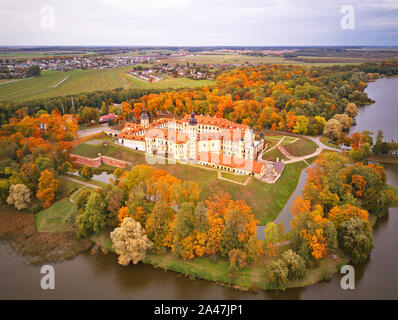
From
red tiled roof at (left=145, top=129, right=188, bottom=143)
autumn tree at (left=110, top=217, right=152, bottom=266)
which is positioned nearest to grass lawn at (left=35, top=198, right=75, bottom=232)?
autumn tree at (left=110, top=217, right=152, bottom=266)

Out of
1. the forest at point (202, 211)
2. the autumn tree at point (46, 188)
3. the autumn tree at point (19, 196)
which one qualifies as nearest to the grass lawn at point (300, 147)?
the forest at point (202, 211)

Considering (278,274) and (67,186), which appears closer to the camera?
(278,274)

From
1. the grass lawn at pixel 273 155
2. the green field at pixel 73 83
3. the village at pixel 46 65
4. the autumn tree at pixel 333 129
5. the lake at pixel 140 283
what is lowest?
the lake at pixel 140 283

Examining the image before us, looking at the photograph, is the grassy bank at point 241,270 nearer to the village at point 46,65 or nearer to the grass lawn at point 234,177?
the grass lawn at point 234,177

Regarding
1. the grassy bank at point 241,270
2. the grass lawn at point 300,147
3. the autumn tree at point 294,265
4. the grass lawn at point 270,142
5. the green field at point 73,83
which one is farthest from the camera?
the green field at point 73,83

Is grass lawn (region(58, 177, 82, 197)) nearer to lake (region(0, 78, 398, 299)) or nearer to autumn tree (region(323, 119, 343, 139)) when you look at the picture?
lake (region(0, 78, 398, 299))

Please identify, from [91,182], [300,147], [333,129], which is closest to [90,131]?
[91,182]

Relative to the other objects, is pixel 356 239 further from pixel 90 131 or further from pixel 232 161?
pixel 90 131
